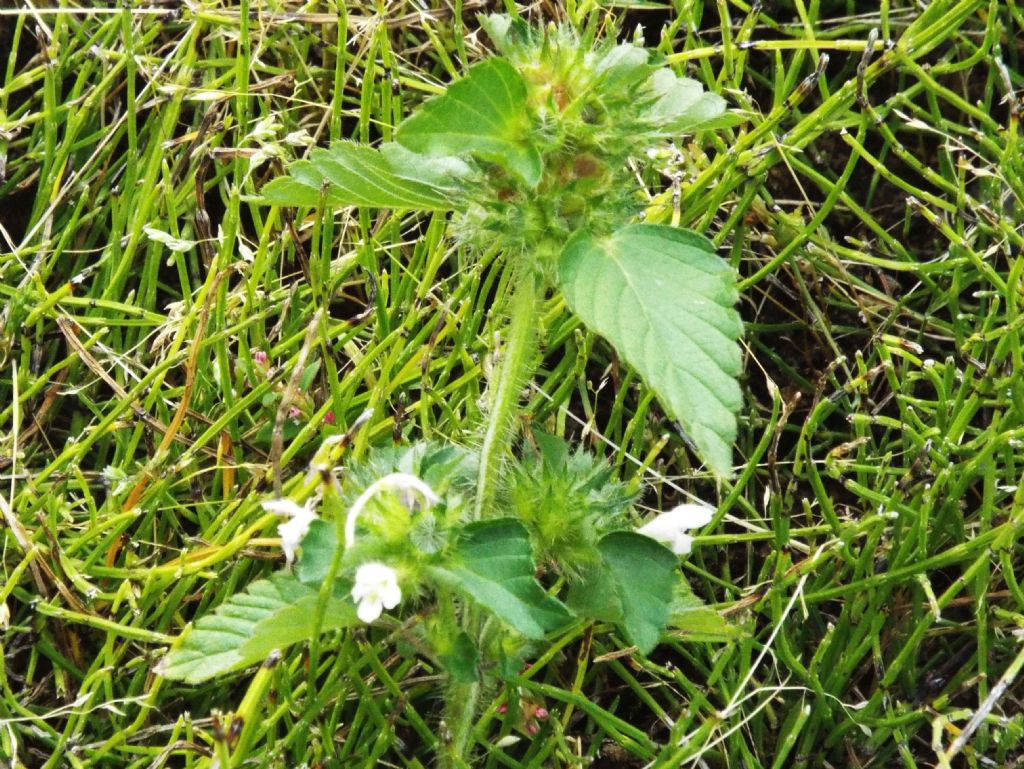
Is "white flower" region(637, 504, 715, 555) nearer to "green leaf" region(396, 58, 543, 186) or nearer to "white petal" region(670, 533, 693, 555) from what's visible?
"white petal" region(670, 533, 693, 555)

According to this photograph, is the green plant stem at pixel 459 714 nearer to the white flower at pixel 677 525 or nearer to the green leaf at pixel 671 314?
the white flower at pixel 677 525

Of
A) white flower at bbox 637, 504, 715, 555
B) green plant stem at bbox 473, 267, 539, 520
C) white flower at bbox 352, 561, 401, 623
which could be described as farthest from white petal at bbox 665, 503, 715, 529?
white flower at bbox 352, 561, 401, 623

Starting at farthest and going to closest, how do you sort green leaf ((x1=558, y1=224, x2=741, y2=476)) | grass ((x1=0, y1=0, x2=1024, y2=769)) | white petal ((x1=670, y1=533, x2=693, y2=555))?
1. grass ((x1=0, y1=0, x2=1024, y2=769))
2. white petal ((x1=670, y1=533, x2=693, y2=555))
3. green leaf ((x1=558, y1=224, x2=741, y2=476))

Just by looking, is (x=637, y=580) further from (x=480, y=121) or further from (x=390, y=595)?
(x=480, y=121)

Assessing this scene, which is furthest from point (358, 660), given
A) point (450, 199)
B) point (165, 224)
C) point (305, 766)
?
point (165, 224)

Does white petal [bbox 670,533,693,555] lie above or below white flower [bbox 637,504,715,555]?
below
